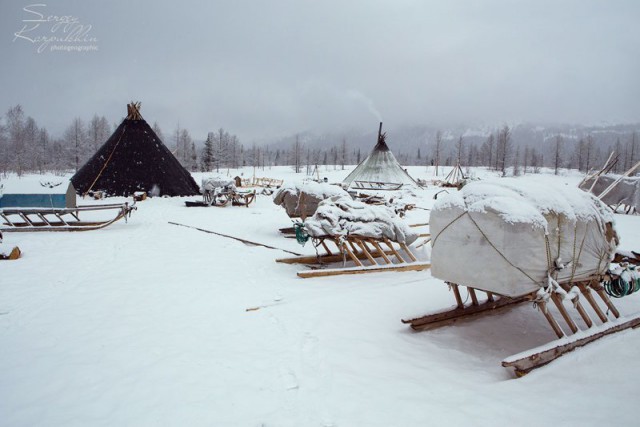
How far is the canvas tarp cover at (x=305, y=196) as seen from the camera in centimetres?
1142

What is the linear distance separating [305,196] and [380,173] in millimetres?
15953

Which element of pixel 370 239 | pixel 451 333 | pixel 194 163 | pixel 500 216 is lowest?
pixel 451 333

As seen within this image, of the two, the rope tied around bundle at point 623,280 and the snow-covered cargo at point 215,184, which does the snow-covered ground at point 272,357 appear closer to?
the rope tied around bundle at point 623,280

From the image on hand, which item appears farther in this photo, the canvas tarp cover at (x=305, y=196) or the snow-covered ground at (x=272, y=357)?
the canvas tarp cover at (x=305, y=196)

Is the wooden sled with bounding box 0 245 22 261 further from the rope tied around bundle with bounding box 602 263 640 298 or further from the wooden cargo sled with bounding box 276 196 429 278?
the rope tied around bundle with bounding box 602 263 640 298

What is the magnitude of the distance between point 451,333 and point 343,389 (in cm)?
207

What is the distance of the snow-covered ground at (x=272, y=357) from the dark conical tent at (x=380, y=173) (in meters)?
19.4

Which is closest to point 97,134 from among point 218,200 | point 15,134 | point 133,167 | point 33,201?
point 15,134

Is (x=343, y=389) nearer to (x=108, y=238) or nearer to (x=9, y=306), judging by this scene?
(x=9, y=306)

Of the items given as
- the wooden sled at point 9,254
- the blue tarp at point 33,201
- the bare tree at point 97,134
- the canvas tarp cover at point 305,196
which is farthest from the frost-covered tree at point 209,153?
the wooden sled at point 9,254

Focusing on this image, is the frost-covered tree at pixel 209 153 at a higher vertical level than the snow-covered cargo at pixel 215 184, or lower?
higher

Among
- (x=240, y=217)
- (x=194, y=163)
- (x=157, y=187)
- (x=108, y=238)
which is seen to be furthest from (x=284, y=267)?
(x=194, y=163)

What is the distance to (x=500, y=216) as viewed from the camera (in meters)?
3.84

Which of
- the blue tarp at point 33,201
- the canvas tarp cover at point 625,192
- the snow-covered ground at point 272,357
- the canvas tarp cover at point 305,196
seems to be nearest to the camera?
the snow-covered ground at point 272,357
